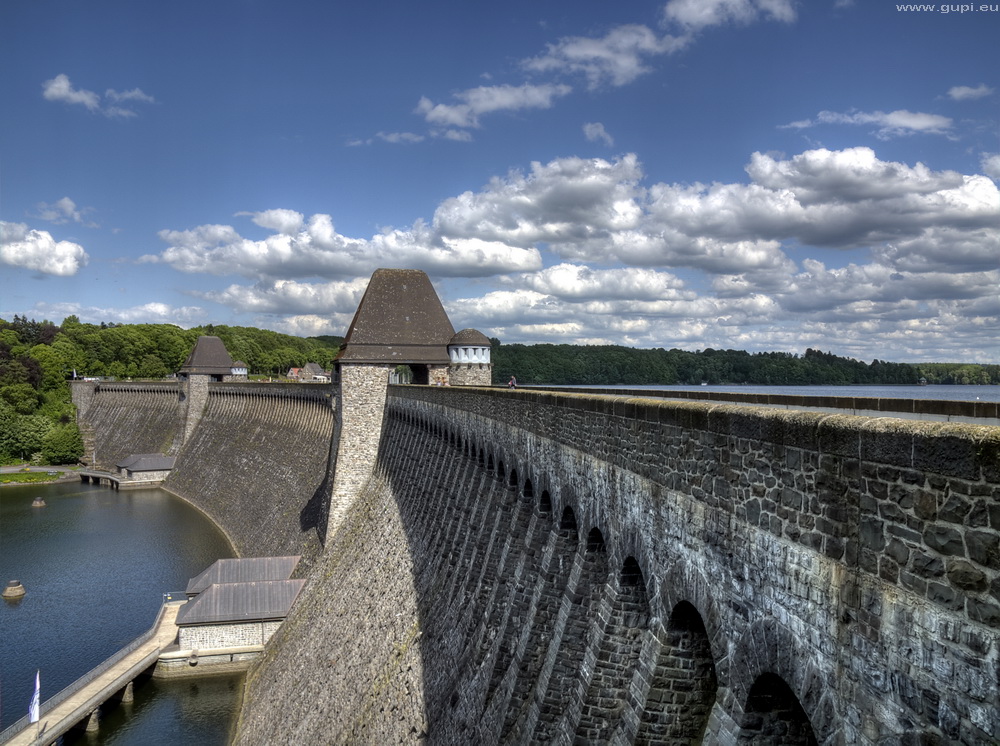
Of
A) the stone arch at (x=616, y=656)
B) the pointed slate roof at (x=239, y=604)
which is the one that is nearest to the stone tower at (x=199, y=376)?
the pointed slate roof at (x=239, y=604)

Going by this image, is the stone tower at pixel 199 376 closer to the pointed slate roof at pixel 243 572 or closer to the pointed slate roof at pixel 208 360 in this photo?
the pointed slate roof at pixel 208 360

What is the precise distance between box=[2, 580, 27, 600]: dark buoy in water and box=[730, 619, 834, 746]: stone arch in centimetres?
4355

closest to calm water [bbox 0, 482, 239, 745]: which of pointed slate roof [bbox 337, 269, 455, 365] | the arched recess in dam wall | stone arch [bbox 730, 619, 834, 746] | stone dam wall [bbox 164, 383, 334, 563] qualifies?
stone dam wall [bbox 164, 383, 334, 563]

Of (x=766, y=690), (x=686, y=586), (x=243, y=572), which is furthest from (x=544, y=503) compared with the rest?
(x=243, y=572)

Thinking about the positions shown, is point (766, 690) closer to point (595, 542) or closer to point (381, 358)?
point (595, 542)

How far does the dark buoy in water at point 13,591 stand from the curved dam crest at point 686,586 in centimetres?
2623

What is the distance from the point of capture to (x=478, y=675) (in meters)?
13.2

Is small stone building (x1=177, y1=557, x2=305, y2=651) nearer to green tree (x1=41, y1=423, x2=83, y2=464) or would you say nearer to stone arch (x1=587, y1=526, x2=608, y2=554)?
stone arch (x1=587, y1=526, x2=608, y2=554)

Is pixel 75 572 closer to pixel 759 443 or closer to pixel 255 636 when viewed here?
pixel 255 636

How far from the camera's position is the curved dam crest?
12.6 feet

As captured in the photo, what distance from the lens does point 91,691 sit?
88.1 ft

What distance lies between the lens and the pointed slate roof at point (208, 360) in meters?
71.2

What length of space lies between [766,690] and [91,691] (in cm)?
2854

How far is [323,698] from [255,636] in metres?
10.9
